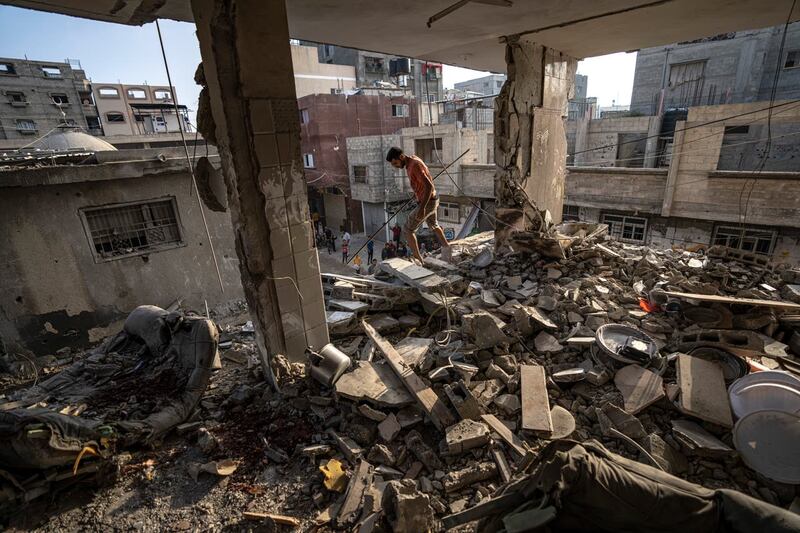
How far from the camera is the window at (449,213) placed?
17.7m

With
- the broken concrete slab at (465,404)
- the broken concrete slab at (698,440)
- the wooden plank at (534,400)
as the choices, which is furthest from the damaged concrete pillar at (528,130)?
the broken concrete slab at (698,440)

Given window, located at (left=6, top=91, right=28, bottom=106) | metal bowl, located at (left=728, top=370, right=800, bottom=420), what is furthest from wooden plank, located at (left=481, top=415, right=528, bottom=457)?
window, located at (left=6, top=91, right=28, bottom=106)

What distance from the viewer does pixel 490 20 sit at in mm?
5211

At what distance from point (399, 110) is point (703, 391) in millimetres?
25356

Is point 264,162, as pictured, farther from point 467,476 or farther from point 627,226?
point 627,226

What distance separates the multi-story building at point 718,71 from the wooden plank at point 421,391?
→ 63.3 ft

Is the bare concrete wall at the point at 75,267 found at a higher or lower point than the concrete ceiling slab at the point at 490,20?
lower

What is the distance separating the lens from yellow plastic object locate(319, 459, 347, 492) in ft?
9.57

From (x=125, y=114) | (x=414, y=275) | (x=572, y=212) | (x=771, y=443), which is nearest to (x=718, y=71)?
(x=572, y=212)

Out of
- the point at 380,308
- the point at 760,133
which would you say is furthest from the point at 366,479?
the point at 760,133

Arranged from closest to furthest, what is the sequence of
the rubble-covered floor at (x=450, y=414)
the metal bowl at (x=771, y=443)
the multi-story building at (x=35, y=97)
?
the metal bowl at (x=771, y=443) → the rubble-covered floor at (x=450, y=414) → the multi-story building at (x=35, y=97)

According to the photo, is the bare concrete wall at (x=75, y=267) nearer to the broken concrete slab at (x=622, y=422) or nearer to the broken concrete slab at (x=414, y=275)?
the broken concrete slab at (x=414, y=275)

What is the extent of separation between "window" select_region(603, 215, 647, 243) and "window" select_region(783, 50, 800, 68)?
1127 centimetres

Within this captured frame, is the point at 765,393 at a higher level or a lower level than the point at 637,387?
higher
